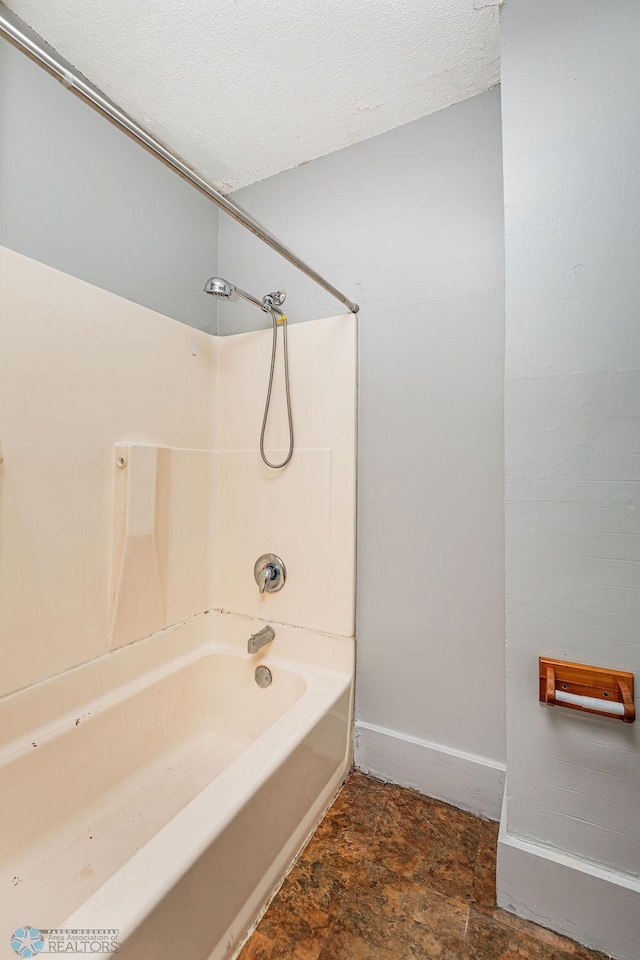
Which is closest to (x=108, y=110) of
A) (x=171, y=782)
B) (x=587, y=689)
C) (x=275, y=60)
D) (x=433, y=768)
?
(x=275, y=60)

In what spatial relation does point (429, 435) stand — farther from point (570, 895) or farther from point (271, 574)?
point (570, 895)

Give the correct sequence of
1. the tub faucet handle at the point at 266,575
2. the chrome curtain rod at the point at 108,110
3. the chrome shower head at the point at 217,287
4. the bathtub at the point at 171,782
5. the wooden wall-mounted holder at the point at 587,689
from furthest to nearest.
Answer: the tub faucet handle at the point at 266,575, the chrome shower head at the point at 217,287, the wooden wall-mounted holder at the point at 587,689, the bathtub at the point at 171,782, the chrome curtain rod at the point at 108,110

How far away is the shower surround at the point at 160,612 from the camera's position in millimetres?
1030

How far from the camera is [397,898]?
1147mm

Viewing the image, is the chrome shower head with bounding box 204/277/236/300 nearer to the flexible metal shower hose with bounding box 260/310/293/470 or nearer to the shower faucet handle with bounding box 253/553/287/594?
the flexible metal shower hose with bounding box 260/310/293/470

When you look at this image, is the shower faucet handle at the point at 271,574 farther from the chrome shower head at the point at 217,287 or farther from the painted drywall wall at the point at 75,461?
the chrome shower head at the point at 217,287

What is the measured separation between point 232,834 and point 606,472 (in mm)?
1201

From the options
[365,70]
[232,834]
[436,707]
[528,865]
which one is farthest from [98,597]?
[365,70]

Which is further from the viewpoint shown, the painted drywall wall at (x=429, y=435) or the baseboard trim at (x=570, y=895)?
the painted drywall wall at (x=429, y=435)

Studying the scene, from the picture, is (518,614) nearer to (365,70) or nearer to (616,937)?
(616,937)

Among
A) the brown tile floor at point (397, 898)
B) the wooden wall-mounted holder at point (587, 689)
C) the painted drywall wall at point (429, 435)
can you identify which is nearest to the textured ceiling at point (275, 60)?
the painted drywall wall at point (429, 435)

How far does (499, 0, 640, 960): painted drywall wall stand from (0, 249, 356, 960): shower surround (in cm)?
63

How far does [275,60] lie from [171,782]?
94.5 inches

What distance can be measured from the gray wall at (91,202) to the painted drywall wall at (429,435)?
575 millimetres
